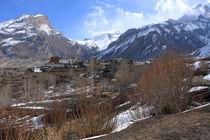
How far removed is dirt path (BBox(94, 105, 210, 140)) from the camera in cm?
274

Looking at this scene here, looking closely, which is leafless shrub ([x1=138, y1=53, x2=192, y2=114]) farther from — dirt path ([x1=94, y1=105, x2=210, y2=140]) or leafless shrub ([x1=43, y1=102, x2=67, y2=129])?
leafless shrub ([x1=43, y1=102, x2=67, y2=129])

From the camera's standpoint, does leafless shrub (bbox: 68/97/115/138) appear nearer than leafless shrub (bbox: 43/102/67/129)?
No

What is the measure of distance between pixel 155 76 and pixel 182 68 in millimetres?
777

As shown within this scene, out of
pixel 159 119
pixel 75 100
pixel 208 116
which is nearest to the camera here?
pixel 208 116

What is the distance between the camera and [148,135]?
2.90 m

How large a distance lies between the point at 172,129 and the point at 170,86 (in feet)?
5.55

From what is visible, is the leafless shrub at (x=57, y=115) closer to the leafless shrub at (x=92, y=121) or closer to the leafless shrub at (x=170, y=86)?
the leafless shrub at (x=92, y=121)

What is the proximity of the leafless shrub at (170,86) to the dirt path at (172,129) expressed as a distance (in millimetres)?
853

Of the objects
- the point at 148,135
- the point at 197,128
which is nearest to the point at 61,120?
the point at 148,135

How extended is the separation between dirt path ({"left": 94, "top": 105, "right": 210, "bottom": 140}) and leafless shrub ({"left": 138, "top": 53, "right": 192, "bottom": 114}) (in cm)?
85

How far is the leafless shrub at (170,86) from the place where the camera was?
4527 millimetres

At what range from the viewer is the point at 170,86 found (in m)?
4.52

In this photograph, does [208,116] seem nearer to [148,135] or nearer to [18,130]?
[148,135]

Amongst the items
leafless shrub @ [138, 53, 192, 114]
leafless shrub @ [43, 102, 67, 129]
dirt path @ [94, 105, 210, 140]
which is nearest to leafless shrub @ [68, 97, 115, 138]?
leafless shrub @ [43, 102, 67, 129]
